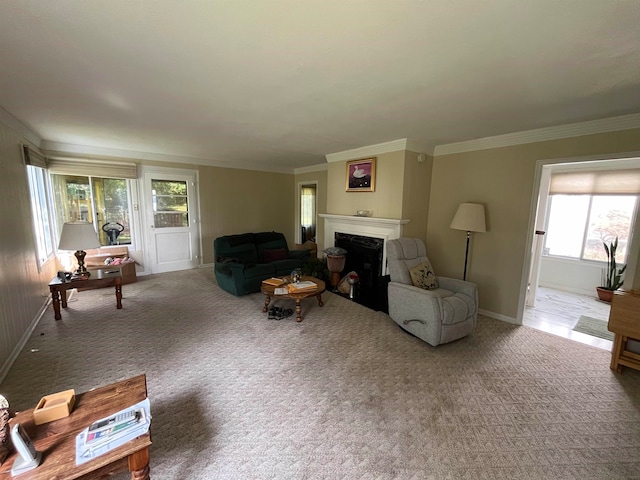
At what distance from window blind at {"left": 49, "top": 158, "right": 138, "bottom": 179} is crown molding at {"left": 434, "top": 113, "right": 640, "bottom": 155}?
17.4 feet

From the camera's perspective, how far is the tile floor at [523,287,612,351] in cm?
302

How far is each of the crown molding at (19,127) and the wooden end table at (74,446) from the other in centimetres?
300

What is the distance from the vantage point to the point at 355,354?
253cm

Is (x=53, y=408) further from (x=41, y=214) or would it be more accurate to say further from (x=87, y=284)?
(x=41, y=214)

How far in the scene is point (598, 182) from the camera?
428 centimetres

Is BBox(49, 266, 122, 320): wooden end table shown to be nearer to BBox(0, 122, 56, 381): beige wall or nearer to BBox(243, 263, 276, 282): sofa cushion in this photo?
BBox(0, 122, 56, 381): beige wall

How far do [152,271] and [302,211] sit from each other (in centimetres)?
353

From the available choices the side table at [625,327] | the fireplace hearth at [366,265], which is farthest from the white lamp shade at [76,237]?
the side table at [625,327]

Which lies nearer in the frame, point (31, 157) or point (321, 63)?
point (321, 63)

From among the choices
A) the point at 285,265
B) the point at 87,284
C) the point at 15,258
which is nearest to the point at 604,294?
the point at 285,265

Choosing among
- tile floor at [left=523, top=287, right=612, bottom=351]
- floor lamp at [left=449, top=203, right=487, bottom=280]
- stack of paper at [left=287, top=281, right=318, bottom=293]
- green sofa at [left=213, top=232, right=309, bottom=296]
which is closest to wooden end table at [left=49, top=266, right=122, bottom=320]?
green sofa at [left=213, top=232, right=309, bottom=296]

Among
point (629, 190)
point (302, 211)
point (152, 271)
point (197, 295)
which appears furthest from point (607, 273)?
point (152, 271)

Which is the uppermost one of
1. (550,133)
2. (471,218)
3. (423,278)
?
(550,133)

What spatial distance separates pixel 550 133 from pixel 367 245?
8.53 ft
